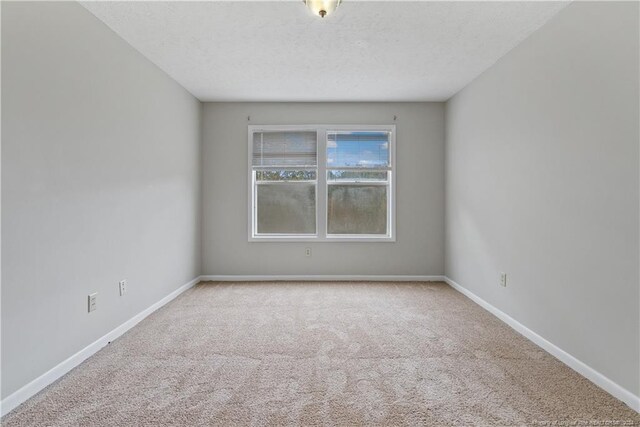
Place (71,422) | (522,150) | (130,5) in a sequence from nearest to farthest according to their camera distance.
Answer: (71,422), (130,5), (522,150)

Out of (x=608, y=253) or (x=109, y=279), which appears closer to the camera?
(x=608, y=253)

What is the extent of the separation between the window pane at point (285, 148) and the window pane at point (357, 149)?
0.26 m

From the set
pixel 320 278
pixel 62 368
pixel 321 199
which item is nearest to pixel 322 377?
pixel 62 368

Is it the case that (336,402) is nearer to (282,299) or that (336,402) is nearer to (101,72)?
(282,299)

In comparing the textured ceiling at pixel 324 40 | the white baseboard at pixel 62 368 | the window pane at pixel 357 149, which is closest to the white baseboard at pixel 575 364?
the window pane at pixel 357 149

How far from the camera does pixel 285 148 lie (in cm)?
457

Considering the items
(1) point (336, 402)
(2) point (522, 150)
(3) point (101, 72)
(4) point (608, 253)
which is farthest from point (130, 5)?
(4) point (608, 253)

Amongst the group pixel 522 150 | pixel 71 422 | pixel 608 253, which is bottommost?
pixel 71 422

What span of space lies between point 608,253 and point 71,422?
3061mm

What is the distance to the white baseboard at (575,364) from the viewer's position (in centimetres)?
177

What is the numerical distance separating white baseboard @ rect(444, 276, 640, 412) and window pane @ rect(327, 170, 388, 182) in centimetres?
212

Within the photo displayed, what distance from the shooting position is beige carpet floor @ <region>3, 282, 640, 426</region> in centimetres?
166

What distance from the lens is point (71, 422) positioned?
161cm

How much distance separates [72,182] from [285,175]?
2.72 m
